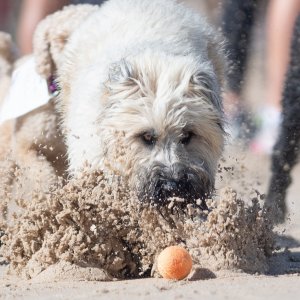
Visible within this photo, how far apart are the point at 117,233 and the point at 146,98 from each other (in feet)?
2.16

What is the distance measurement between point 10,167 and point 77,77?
0.99 m

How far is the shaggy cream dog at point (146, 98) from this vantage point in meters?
4.47

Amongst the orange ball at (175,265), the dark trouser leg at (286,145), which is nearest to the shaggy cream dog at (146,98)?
the orange ball at (175,265)

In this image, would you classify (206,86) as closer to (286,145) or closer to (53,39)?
(53,39)

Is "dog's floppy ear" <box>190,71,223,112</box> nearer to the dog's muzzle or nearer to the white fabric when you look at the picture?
the dog's muzzle

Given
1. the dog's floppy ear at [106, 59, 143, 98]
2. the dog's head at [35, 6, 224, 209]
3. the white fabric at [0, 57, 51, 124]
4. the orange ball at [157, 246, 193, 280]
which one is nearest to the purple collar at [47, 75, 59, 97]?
the white fabric at [0, 57, 51, 124]

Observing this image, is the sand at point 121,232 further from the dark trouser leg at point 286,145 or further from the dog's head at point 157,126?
the dark trouser leg at point 286,145

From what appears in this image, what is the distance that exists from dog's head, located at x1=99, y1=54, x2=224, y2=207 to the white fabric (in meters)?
1.20

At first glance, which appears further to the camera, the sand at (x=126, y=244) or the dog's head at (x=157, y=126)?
the dog's head at (x=157, y=126)

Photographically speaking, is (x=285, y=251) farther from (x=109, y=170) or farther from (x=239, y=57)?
(x=239, y=57)

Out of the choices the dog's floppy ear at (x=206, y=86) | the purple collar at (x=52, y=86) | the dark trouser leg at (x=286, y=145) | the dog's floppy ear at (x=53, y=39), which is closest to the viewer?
the dog's floppy ear at (x=206, y=86)

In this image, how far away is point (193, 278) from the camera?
4039 millimetres

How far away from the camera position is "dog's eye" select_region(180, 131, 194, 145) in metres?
4.54

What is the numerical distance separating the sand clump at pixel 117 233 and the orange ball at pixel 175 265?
0.17 meters
